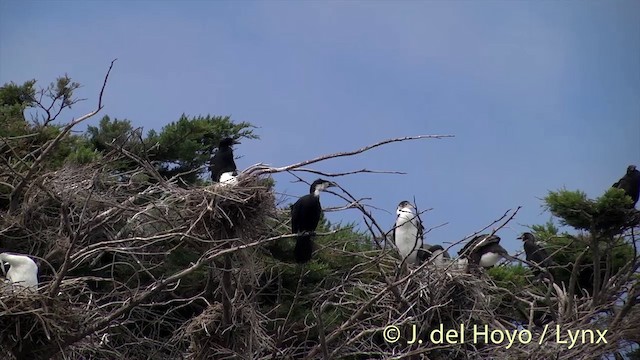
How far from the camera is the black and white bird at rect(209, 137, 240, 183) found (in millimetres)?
10254

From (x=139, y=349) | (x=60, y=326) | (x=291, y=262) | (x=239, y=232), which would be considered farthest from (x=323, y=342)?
(x=291, y=262)

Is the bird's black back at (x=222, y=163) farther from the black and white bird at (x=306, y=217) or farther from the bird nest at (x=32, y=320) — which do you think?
the bird nest at (x=32, y=320)

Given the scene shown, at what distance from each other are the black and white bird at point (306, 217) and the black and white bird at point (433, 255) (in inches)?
34.6

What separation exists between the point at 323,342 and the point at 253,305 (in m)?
1.26

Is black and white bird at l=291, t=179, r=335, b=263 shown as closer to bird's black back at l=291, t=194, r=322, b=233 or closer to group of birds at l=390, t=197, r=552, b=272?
bird's black back at l=291, t=194, r=322, b=233

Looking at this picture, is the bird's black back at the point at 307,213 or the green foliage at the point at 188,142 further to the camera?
the green foliage at the point at 188,142

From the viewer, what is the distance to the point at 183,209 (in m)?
8.82

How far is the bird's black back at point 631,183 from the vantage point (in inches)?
436

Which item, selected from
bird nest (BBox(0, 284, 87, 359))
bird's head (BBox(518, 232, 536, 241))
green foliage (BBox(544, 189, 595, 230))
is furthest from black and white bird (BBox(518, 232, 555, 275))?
bird nest (BBox(0, 284, 87, 359))

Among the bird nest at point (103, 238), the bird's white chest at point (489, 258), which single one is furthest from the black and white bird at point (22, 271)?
the bird's white chest at point (489, 258)

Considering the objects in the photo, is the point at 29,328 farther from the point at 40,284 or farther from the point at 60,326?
the point at 40,284

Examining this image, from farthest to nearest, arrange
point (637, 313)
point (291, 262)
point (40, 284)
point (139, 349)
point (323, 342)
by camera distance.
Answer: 1. point (291, 262)
2. point (139, 349)
3. point (637, 313)
4. point (40, 284)
5. point (323, 342)

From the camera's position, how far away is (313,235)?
9.61 metres

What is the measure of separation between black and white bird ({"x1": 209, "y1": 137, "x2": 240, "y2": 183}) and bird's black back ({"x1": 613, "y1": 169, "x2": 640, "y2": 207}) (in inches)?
128
